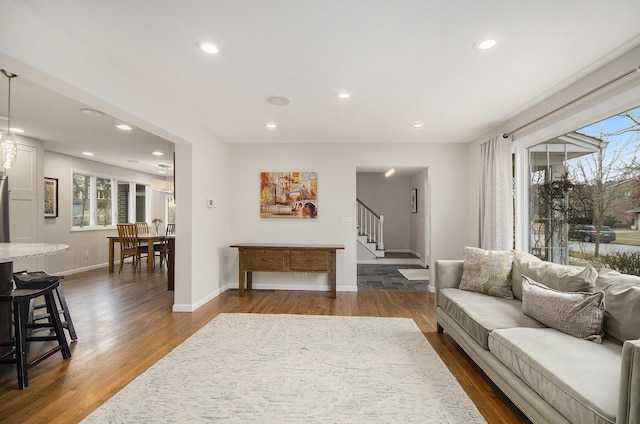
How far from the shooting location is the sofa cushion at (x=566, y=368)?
1244 mm

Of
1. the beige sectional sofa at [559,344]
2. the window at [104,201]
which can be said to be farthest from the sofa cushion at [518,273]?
the window at [104,201]

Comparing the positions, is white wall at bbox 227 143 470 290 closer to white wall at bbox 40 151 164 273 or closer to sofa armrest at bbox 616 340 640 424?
sofa armrest at bbox 616 340 640 424

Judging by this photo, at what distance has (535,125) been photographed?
10.6ft

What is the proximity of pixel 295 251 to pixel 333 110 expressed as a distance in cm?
210

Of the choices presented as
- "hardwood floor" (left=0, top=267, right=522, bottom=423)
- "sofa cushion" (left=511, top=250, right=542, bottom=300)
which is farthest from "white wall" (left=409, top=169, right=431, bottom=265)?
"sofa cushion" (left=511, top=250, right=542, bottom=300)

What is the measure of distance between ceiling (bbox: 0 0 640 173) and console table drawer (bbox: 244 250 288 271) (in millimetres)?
1896

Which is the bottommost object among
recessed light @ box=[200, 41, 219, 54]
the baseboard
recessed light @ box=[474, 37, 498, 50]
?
the baseboard

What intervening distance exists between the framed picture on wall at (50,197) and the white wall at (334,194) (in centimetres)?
382

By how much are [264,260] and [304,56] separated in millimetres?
2987

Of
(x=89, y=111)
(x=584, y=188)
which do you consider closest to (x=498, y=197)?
(x=584, y=188)

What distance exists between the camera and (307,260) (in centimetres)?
444

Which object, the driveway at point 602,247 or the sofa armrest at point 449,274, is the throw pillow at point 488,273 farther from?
the driveway at point 602,247

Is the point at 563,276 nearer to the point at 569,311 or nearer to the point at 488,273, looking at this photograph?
the point at 569,311

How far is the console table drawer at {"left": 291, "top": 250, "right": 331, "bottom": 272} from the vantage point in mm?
4434
